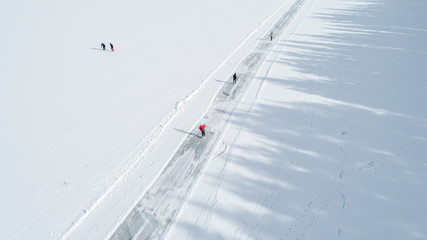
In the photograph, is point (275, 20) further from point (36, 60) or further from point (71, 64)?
point (36, 60)

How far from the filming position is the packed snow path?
34.0 feet

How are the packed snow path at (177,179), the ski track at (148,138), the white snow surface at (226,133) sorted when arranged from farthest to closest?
the ski track at (148,138)
the white snow surface at (226,133)
the packed snow path at (177,179)

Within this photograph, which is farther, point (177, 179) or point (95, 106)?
point (95, 106)

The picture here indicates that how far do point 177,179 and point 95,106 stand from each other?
431 inches

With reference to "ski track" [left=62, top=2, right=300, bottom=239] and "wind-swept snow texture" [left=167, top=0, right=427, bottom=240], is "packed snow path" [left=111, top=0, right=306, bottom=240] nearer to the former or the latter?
"wind-swept snow texture" [left=167, top=0, right=427, bottom=240]

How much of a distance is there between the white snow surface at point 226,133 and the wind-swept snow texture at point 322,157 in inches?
2.8

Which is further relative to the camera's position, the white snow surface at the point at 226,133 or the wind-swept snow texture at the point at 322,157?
the white snow surface at the point at 226,133

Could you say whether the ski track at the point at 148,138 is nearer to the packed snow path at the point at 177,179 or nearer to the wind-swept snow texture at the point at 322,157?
the packed snow path at the point at 177,179

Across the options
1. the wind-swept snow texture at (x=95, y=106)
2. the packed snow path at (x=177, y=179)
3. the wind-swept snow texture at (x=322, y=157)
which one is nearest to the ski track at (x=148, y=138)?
the wind-swept snow texture at (x=95, y=106)

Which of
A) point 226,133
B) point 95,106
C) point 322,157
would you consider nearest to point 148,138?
point 226,133

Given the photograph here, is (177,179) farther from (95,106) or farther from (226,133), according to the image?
(95,106)

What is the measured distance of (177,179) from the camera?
12.4m

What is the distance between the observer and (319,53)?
26359 mm

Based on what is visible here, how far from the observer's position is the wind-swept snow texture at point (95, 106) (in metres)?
11.8
